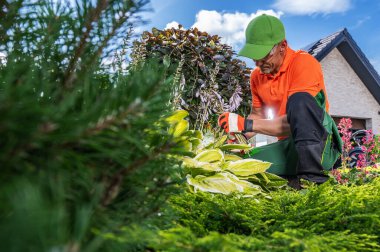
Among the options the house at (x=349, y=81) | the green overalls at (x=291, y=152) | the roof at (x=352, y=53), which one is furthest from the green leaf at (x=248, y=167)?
the house at (x=349, y=81)

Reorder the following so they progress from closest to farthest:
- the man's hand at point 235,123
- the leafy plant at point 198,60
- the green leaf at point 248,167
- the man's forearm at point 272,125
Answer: the green leaf at point 248,167
the man's forearm at point 272,125
the man's hand at point 235,123
the leafy plant at point 198,60

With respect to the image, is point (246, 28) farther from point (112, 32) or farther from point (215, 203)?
point (112, 32)

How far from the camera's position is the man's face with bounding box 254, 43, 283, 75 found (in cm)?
410

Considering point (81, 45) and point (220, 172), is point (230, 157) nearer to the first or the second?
point (220, 172)

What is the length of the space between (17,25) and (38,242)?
2.62 feet

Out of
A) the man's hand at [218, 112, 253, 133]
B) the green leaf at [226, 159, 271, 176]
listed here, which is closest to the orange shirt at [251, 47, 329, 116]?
the man's hand at [218, 112, 253, 133]

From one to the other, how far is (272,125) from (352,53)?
10.8 meters

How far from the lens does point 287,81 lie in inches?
163

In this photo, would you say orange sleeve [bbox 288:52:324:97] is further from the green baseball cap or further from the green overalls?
the green baseball cap

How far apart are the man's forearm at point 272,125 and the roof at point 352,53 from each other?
9130 millimetres

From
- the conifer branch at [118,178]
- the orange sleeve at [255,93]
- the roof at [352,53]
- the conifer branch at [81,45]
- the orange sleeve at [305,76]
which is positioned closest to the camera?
the conifer branch at [118,178]

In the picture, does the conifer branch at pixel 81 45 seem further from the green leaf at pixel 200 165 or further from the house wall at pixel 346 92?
the house wall at pixel 346 92

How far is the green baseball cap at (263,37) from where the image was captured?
3.96 metres

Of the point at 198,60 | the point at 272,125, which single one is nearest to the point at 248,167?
the point at 272,125
